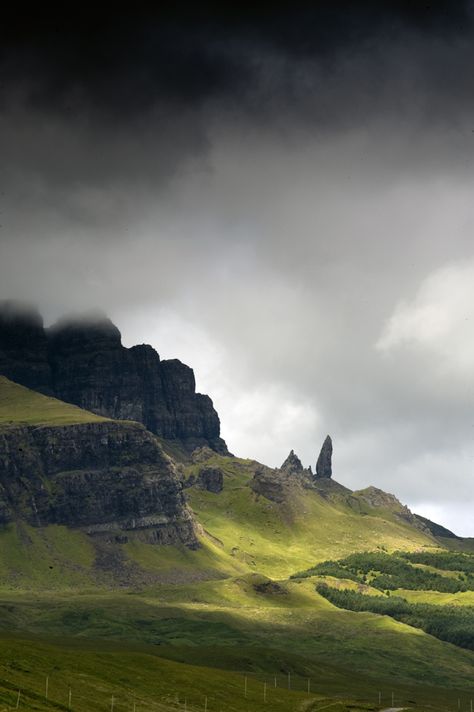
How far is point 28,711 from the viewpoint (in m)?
197
